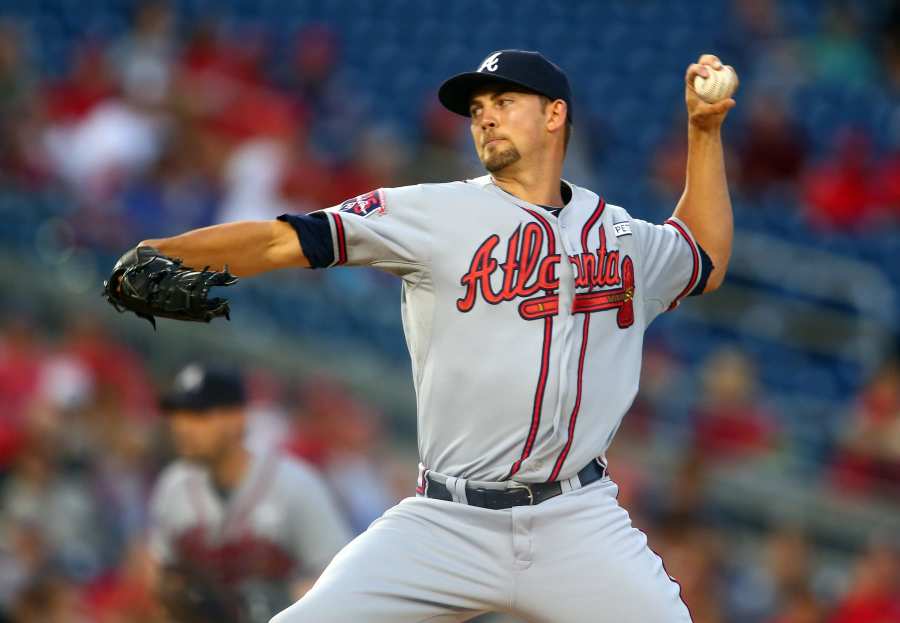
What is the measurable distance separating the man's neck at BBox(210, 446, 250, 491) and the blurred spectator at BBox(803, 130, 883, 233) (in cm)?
540

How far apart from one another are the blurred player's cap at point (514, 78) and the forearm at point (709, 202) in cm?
49

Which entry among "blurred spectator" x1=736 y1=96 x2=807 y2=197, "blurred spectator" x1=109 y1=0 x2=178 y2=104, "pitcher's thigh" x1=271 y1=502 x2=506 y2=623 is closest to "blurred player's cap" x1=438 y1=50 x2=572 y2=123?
"pitcher's thigh" x1=271 y1=502 x2=506 y2=623

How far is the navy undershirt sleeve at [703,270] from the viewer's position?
13.0ft

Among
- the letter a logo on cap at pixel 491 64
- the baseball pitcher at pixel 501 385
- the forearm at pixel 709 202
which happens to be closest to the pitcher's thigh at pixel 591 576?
the baseball pitcher at pixel 501 385

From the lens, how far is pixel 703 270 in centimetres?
396

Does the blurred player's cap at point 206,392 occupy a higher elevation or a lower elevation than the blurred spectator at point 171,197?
lower

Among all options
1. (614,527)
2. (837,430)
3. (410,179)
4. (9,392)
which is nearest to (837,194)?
(837,430)

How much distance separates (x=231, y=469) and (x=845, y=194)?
5637mm

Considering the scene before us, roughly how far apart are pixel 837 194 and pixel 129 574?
497 cm

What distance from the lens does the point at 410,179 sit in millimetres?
9797

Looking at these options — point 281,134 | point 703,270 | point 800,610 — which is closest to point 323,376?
point 281,134

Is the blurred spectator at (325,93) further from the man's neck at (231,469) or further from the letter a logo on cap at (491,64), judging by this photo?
the letter a logo on cap at (491,64)

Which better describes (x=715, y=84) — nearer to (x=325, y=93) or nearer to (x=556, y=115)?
(x=556, y=115)

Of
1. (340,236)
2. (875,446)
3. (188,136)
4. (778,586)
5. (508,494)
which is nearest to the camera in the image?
(340,236)
